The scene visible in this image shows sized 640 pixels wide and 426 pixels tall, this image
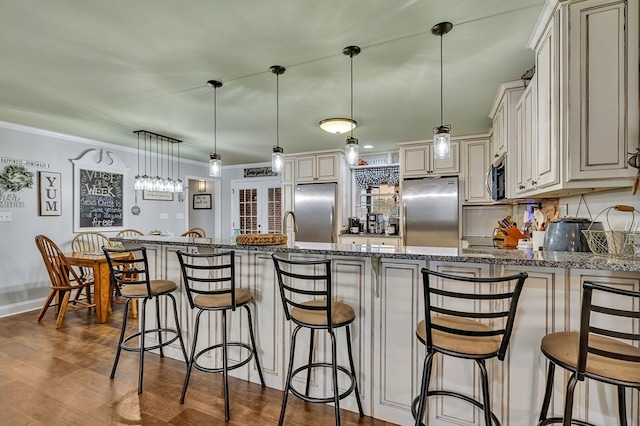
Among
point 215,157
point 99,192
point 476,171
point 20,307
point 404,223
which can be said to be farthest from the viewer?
point 99,192

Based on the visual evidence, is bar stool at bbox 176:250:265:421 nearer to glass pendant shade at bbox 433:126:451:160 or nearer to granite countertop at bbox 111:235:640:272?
granite countertop at bbox 111:235:640:272

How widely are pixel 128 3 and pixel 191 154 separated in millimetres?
4130

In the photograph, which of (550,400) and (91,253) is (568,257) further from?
(91,253)

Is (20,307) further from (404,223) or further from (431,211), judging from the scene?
(431,211)

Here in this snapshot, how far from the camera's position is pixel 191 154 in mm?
5609

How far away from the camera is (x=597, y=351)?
1.11m

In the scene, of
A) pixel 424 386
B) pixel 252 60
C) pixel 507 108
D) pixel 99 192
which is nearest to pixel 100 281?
pixel 99 192

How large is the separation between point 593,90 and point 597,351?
1.29 meters

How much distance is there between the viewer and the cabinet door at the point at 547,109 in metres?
1.72

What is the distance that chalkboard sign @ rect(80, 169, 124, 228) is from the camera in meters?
4.56

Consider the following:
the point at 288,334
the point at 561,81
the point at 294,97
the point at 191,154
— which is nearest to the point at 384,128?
the point at 294,97

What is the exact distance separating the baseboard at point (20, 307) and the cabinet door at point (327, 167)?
4.21 meters

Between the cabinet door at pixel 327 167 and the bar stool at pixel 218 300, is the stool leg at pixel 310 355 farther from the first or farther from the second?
the cabinet door at pixel 327 167

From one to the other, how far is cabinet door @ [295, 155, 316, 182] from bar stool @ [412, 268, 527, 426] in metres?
3.78
